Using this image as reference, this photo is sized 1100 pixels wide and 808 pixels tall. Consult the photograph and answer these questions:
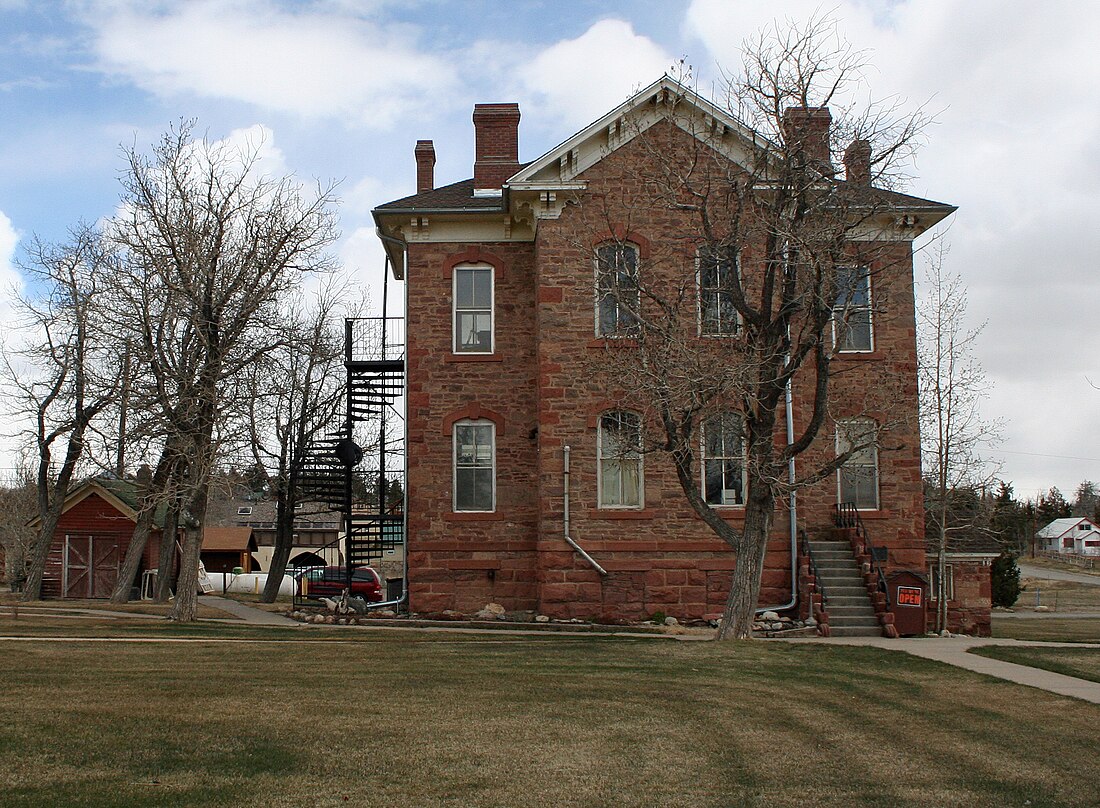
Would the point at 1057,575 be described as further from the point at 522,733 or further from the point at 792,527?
the point at 522,733

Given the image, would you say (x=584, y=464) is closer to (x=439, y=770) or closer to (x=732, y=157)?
(x=732, y=157)

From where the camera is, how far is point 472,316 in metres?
23.6

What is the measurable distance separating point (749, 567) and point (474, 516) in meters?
7.77

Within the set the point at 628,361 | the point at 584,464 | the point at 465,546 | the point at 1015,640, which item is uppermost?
the point at 628,361

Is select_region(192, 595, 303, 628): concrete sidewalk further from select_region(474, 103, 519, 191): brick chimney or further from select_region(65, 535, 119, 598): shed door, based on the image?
select_region(474, 103, 519, 191): brick chimney

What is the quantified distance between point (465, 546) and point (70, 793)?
16085mm

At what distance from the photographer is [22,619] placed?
838 inches

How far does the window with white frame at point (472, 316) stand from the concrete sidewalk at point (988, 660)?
9.19 m

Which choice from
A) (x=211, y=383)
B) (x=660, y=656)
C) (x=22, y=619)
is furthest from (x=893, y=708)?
(x=22, y=619)

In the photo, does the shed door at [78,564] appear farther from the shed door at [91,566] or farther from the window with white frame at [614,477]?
the window with white frame at [614,477]

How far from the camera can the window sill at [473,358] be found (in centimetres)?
2338

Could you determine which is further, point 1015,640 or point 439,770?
point 1015,640

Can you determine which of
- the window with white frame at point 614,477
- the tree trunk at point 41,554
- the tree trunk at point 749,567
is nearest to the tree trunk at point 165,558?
the tree trunk at point 41,554

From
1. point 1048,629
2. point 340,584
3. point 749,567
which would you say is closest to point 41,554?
point 340,584
